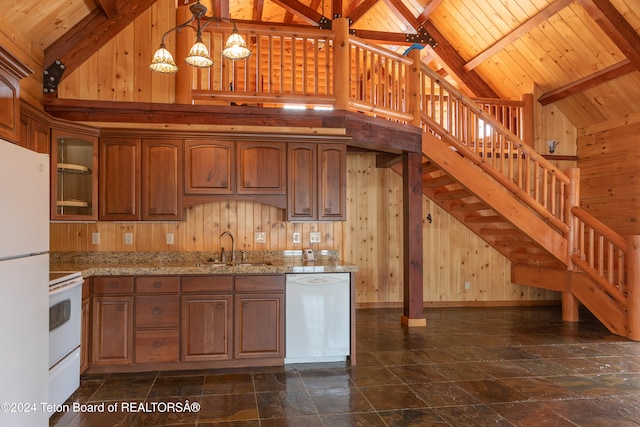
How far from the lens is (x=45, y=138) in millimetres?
3836

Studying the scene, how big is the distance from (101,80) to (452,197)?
4.90m

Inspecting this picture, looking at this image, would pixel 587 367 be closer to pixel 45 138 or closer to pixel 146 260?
pixel 146 260

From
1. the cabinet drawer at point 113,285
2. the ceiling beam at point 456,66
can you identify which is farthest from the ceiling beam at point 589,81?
the cabinet drawer at point 113,285

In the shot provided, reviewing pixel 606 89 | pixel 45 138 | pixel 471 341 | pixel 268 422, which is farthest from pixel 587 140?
pixel 45 138

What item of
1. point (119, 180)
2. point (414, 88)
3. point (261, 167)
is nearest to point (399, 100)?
point (414, 88)

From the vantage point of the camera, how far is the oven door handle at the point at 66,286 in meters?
3.06

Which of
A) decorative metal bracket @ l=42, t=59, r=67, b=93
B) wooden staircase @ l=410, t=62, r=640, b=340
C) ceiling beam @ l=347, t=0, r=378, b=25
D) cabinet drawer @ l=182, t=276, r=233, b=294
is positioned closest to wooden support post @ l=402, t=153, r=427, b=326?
wooden staircase @ l=410, t=62, r=640, b=340

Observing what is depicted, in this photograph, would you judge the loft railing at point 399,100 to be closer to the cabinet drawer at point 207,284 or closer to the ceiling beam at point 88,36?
the ceiling beam at point 88,36

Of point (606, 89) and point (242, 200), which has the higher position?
point (606, 89)

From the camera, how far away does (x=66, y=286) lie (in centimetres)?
327

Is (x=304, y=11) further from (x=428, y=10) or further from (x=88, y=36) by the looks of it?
(x=88, y=36)

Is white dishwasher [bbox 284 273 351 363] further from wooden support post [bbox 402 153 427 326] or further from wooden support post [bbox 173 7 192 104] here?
wooden support post [bbox 173 7 192 104]

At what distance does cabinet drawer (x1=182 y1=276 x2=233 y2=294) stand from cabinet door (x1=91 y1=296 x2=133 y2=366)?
512mm

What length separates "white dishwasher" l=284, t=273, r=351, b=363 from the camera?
4125 mm
